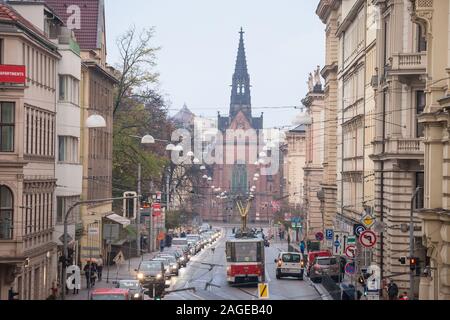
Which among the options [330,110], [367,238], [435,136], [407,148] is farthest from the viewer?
[330,110]

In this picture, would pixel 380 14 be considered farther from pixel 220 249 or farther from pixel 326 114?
pixel 220 249

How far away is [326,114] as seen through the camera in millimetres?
103375

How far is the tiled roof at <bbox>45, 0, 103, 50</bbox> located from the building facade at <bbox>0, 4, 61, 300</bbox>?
20.7 metres

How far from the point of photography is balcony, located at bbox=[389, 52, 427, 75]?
166ft

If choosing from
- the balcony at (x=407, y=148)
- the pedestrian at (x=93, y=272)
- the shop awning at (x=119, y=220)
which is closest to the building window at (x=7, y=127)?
the pedestrian at (x=93, y=272)

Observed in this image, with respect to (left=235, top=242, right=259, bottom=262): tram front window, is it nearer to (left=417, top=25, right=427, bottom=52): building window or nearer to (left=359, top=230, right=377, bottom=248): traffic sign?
(left=417, top=25, right=427, bottom=52): building window

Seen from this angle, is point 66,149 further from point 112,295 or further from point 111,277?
point 112,295

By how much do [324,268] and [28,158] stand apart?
60.2 ft

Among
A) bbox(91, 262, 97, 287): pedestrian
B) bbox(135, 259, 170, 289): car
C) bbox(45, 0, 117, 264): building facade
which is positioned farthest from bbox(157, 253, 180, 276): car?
bbox(135, 259, 170, 289): car

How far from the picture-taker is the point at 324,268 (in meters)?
63.6

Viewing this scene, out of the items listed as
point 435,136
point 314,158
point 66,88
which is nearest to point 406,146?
point 435,136

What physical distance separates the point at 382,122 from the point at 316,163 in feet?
216

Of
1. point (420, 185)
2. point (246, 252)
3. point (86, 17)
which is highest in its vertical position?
point (86, 17)
